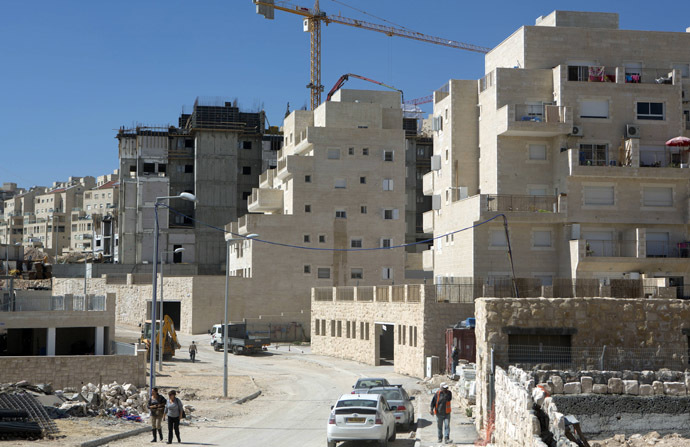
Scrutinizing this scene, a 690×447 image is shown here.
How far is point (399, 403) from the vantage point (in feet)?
95.1

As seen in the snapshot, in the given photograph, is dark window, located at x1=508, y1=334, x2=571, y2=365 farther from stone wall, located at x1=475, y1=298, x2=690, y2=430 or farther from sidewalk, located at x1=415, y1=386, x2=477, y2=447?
sidewalk, located at x1=415, y1=386, x2=477, y2=447

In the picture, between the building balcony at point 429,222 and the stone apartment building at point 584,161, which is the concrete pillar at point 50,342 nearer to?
the stone apartment building at point 584,161

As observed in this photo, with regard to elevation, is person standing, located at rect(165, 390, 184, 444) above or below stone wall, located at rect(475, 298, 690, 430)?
below

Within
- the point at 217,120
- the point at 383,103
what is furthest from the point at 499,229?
the point at 217,120

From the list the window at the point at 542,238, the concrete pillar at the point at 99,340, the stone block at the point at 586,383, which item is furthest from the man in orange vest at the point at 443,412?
the window at the point at 542,238

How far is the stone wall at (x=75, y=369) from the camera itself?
37.2 meters

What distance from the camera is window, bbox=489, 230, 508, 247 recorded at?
162 feet

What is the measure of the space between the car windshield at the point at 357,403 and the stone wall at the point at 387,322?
18990 millimetres

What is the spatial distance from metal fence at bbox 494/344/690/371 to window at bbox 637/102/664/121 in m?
27.6

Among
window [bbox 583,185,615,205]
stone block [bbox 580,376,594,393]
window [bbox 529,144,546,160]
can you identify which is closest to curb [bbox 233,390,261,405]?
stone block [bbox 580,376,594,393]

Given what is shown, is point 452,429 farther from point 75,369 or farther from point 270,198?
point 270,198

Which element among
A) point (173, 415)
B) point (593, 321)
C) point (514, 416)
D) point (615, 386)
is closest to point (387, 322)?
point (173, 415)

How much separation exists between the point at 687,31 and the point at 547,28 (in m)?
9.79

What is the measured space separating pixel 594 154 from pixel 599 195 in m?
2.35
